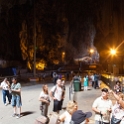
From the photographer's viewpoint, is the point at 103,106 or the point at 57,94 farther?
the point at 57,94

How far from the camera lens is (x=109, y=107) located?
631 centimetres

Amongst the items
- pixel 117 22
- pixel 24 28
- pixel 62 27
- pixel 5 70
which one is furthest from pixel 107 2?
→ pixel 62 27

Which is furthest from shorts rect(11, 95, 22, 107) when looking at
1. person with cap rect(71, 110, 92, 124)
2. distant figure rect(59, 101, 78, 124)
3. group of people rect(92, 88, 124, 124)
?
person with cap rect(71, 110, 92, 124)

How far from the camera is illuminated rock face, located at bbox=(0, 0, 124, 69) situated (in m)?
40.2

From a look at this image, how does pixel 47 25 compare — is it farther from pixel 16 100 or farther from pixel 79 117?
pixel 79 117

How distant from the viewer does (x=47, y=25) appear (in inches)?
2245

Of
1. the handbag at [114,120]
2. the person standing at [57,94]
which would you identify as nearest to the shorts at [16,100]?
the person standing at [57,94]

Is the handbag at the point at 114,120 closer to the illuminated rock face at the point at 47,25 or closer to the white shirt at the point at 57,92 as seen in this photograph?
the white shirt at the point at 57,92

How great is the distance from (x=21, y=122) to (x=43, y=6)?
44.7 meters

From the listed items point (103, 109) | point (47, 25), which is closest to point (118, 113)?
point (103, 109)

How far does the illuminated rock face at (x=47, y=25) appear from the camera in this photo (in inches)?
1582

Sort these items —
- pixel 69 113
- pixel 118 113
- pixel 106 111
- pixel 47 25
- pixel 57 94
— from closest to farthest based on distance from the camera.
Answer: pixel 69 113 < pixel 118 113 < pixel 106 111 < pixel 57 94 < pixel 47 25

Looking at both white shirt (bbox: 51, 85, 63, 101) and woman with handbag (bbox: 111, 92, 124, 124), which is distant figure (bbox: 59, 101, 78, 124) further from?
white shirt (bbox: 51, 85, 63, 101)

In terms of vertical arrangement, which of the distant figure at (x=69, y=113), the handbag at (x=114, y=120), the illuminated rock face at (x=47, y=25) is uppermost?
the illuminated rock face at (x=47, y=25)
